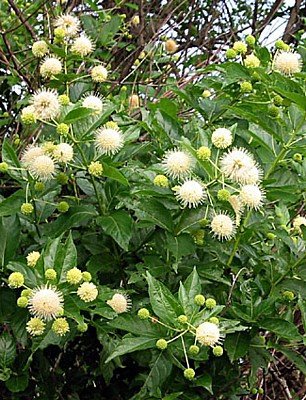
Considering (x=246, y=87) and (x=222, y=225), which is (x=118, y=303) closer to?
(x=222, y=225)

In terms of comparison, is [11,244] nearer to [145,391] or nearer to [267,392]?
[145,391]

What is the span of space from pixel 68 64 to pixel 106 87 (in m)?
0.21

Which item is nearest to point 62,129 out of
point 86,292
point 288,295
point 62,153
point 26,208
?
point 62,153

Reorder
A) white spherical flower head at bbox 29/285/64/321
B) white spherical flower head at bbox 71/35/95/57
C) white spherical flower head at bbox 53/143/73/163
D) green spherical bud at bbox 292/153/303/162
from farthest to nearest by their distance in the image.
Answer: white spherical flower head at bbox 71/35/95/57, green spherical bud at bbox 292/153/303/162, white spherical flower head at bbox 53/143/73/163, white spherical flower head at bbox 29/285/64/321

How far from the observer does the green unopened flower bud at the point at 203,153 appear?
1.07 meters

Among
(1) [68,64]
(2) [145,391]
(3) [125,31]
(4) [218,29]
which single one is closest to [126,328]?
(2) [145,391]

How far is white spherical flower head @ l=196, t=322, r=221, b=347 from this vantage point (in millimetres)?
998

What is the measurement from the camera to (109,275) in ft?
4.10

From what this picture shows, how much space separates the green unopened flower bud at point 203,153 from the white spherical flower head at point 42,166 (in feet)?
0.76

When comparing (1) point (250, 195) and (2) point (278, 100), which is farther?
(2) point (278, 100)

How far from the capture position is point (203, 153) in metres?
1.07

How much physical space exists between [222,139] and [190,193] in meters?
0.11

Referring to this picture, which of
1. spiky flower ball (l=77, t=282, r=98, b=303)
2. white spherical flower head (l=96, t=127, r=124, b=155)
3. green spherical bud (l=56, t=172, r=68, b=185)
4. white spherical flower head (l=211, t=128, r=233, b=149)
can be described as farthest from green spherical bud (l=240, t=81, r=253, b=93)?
spiky flower ball (l=77, t=282, r=98, b=303)

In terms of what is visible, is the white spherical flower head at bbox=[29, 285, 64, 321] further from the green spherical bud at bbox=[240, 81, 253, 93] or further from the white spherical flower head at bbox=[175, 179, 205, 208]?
the green spherical bud at bbox=[240, 81, 253, 93]
